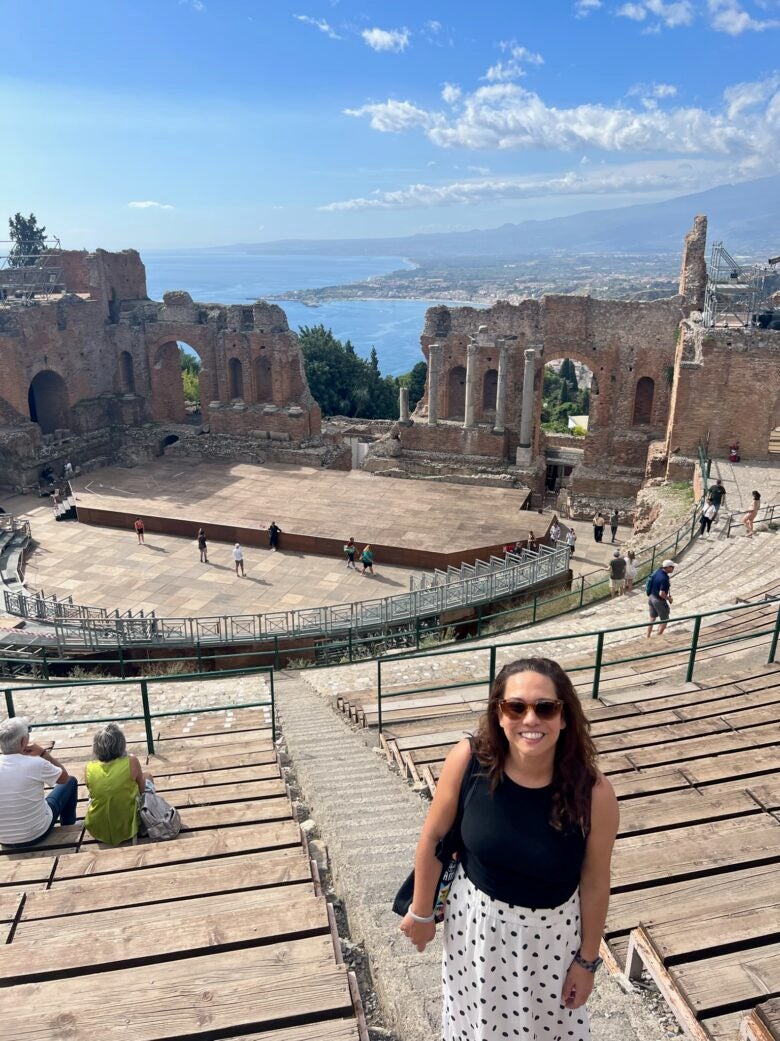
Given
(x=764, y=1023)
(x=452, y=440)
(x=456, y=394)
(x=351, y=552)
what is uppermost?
(x=764, y=1023)

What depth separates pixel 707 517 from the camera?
1622 cm

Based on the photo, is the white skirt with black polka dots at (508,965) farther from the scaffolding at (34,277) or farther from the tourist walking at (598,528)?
the scaffolding at (34,277)

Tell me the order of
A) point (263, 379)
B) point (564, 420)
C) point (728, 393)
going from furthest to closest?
1. point (564, 420)
2. point (263, 379)
3. point (728, 393)

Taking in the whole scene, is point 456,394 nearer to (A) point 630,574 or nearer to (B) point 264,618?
(A) point 630,574

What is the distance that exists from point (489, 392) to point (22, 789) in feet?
80.5

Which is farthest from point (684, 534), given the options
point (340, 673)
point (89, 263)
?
point (89, 263)

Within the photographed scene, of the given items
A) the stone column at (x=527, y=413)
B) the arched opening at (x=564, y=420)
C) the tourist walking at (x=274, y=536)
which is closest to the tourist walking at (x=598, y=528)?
the stone column at (x=527, y=413)

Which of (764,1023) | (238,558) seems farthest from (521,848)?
(238,558)

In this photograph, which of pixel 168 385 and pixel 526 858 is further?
pixel 168 385

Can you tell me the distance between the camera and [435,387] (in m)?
26.6

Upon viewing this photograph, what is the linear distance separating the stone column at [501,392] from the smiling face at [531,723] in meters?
23.4

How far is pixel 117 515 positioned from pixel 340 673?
40.0 ft

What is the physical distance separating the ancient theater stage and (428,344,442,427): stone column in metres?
3.20

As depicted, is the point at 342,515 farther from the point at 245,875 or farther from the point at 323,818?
the point at 245,875
